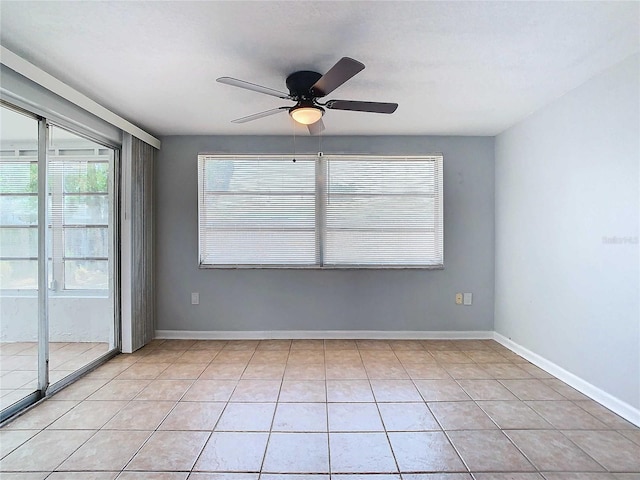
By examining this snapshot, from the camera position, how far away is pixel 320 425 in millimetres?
2137

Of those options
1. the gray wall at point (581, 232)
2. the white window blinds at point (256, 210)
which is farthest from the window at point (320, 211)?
the gray wall at point (581, 232)

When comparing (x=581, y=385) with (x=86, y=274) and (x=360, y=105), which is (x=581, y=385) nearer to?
(x=360, y=105)

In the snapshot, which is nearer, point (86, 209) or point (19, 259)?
point (19, 259)

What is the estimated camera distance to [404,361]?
3203 millimetres

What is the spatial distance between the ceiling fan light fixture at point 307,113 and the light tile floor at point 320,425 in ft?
6.71

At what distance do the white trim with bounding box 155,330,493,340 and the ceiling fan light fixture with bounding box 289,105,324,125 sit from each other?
2444 mm

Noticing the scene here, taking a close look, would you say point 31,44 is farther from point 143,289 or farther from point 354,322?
point 354,322

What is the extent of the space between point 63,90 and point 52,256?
131 centimetres

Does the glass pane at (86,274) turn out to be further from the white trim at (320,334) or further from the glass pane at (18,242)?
the white trim at (320,334)

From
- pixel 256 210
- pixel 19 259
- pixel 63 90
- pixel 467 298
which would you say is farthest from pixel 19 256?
pixel 467 298

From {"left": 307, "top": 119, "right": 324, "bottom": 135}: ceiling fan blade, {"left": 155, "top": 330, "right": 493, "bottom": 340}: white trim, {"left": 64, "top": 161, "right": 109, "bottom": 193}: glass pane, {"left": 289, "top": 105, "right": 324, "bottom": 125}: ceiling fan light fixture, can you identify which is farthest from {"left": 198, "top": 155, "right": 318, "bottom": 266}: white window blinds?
{"left": 289, "top": 105, "right": 324, "bottom": 125}: ceiling fan light fixture

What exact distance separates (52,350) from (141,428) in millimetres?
1217

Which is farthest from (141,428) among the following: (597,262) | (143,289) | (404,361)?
(597,262)

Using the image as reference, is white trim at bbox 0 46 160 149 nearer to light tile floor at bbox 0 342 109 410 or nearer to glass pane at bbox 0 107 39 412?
glass pane at bbox 0 107 39 412
